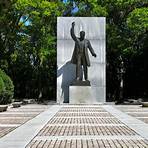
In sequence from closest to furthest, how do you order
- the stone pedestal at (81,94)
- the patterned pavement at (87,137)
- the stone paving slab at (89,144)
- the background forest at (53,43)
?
the stone paving slab at (89,144)
the patterned pavement at (87,137)
the stone pedestal at (81,94)
the background forest at (53,43)

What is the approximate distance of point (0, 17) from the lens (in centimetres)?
3844

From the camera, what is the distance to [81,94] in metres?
30.6

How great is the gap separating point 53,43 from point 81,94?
A: 1113 cm

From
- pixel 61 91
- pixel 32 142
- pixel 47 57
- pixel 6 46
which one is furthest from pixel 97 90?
pixel 32 142

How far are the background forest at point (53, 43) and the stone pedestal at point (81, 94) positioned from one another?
A: 31.3 ft

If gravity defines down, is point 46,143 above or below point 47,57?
below

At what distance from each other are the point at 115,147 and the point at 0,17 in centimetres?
2991

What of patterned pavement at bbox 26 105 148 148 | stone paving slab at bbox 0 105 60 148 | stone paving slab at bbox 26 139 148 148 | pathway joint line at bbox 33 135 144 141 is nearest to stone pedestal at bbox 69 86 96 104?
patterned pavement at bbox 26 105 148 148

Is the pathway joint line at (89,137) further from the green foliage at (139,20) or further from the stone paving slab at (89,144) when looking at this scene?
the green foliage at (139,20)

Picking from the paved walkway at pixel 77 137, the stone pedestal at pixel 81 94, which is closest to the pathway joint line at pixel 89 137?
the paved walkway at pixel 77 137

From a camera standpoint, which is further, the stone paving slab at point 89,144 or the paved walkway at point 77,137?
the paved walkway at point 77,137

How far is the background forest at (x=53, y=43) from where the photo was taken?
39.0 meters

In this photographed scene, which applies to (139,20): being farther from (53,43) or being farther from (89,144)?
(89,144)

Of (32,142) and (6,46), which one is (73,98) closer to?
(6,46)
